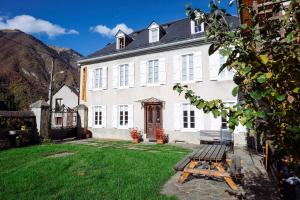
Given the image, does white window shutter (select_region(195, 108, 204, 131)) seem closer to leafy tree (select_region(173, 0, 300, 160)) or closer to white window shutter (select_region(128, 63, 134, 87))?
white window shutter (select_region(128, 63, 134, 87))

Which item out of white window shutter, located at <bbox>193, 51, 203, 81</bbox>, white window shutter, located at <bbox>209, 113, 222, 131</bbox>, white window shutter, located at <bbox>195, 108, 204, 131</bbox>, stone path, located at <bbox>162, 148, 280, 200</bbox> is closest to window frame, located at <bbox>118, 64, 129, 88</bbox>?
white window shutter, located at <bbox>193, 51, 203, 81</bbox>

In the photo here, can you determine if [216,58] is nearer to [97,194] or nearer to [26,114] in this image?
[97,194]

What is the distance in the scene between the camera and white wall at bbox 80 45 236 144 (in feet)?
42.1

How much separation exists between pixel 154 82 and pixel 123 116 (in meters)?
3.41

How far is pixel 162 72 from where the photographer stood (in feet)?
47.6

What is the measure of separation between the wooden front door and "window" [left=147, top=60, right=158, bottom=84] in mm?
1642

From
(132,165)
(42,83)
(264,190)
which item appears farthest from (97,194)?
(42,83)

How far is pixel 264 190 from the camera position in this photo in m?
4.98

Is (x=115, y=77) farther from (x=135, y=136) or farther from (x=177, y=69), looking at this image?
(x=177, y=69)

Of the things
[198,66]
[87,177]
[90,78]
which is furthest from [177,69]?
[87,177]

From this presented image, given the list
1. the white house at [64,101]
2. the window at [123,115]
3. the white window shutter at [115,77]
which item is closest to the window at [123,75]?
the white window shutter at [115,77]

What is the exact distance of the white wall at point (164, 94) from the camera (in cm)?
1283

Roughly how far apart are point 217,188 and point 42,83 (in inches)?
3205

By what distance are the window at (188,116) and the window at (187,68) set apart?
175 cm
